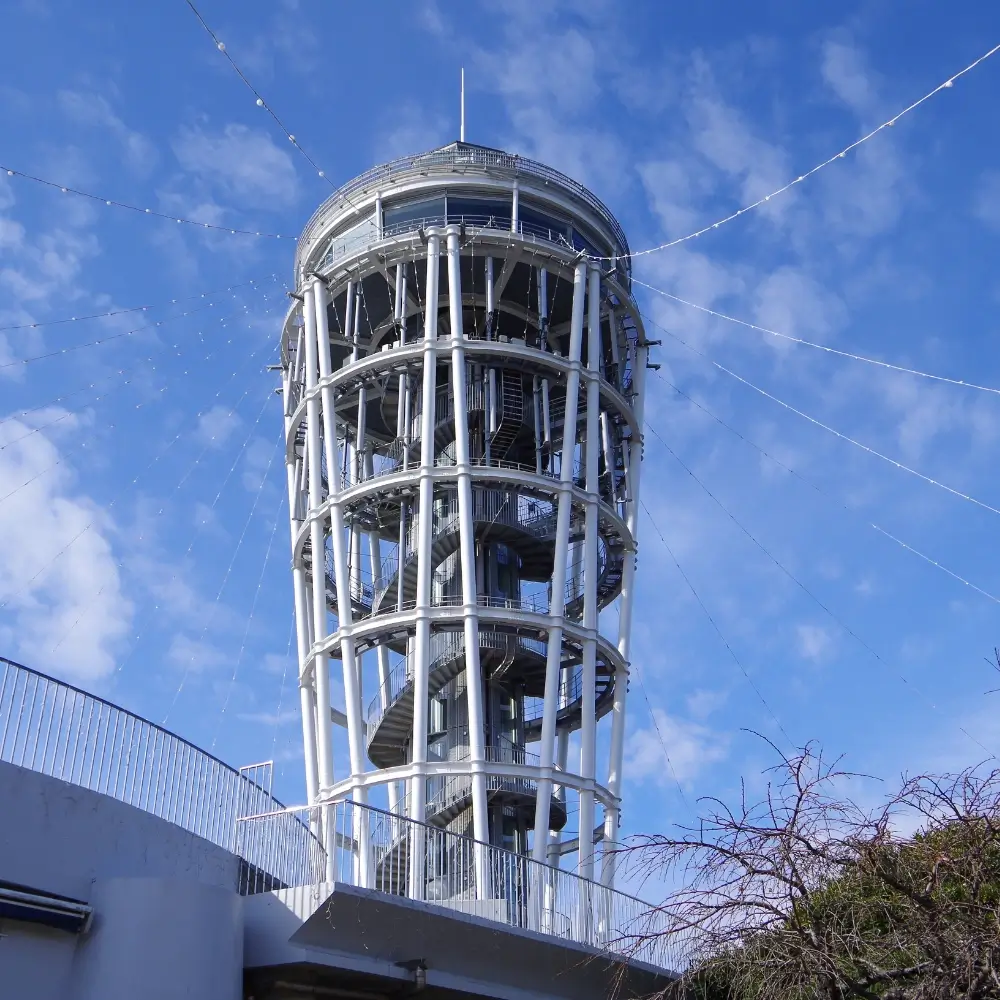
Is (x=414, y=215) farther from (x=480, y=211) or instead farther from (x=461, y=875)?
(x=461, y=875)

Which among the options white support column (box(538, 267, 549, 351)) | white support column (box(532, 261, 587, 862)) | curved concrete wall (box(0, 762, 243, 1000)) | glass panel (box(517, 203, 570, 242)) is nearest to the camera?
curved concrete wall (box(0, 762, 243, 1000))

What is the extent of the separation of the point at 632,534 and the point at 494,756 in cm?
668

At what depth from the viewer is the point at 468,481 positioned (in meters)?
32.5

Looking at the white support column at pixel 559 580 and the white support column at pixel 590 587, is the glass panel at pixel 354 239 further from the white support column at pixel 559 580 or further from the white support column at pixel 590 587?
the white support column at pixel 590 587

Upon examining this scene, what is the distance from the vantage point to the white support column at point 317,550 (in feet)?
105

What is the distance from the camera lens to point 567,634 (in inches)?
1272

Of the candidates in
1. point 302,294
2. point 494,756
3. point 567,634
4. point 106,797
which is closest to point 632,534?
point 567,634

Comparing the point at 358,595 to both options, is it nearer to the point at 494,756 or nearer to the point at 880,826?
the point at 494,756

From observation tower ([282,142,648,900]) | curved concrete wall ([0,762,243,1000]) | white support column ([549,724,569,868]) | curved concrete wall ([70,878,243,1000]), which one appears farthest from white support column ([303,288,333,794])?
curved concrete wall ([70,878,243,1000])

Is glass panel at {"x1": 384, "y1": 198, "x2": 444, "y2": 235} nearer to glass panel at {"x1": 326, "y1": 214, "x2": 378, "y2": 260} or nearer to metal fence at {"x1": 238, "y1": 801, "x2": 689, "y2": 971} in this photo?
glass panel at {"x1": 326, "y1": 214, "x2": 378, "y2": 260}

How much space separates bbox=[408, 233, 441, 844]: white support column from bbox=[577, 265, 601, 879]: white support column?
3.61 m

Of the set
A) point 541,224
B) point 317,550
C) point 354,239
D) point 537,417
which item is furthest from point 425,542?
point 541,224

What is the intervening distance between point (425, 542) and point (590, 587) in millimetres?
4108

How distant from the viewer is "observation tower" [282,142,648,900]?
103ft
